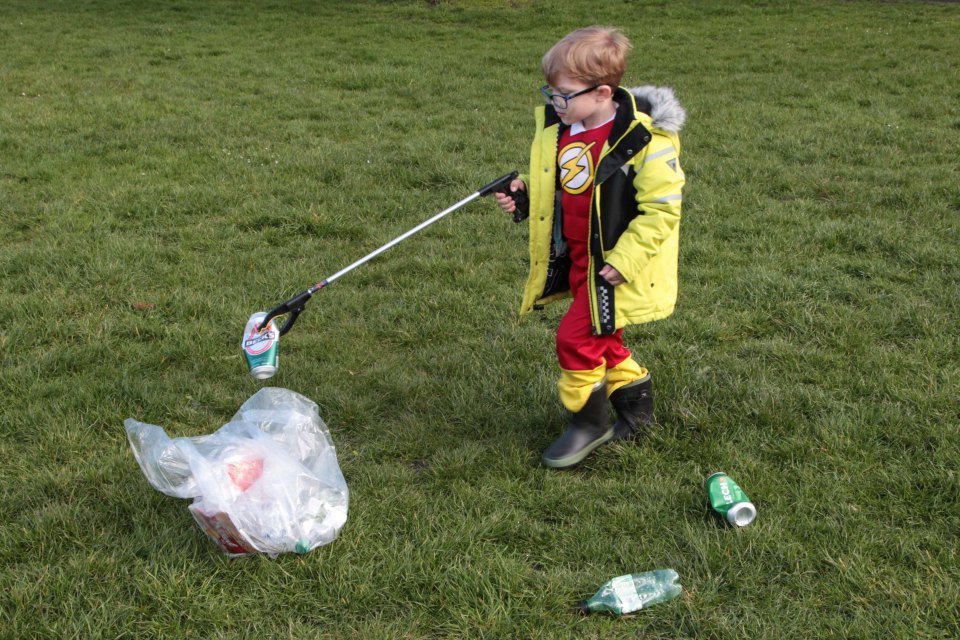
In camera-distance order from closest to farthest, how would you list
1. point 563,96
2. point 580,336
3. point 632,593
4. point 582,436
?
point 632,593
point 563,96
point 580,336
point 582,436

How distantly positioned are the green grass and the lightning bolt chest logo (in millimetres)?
1086

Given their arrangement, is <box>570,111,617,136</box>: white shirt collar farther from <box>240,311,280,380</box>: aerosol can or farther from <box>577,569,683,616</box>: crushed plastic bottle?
<box>577,569,683,616</box>: crushed plastic bottle

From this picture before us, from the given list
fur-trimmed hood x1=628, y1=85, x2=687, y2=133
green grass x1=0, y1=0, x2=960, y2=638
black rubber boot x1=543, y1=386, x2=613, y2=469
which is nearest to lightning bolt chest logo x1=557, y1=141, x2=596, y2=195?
fur-trimmed hood x1=628, y1=85, x2=687, y2=133

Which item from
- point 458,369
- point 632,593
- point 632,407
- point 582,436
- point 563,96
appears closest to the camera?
point 632,593

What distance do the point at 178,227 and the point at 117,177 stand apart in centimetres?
133

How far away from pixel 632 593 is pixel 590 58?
1781 mm

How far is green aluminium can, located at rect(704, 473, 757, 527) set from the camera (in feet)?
9.91

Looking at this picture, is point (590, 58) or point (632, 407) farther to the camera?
point (632, 407)

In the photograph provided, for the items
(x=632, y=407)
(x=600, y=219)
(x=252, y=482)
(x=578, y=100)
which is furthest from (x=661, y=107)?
(x=252, y=482)

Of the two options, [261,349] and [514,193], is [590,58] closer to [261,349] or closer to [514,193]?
[514,193]

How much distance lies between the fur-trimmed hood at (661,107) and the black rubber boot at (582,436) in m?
1.06

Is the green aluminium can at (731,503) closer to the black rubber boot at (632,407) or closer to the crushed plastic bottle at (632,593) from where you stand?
the crushed plastic bottle at (632,593)

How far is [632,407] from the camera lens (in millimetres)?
3623

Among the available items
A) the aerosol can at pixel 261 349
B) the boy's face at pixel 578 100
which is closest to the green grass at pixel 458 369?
the aerosol can at pixel 261 349
